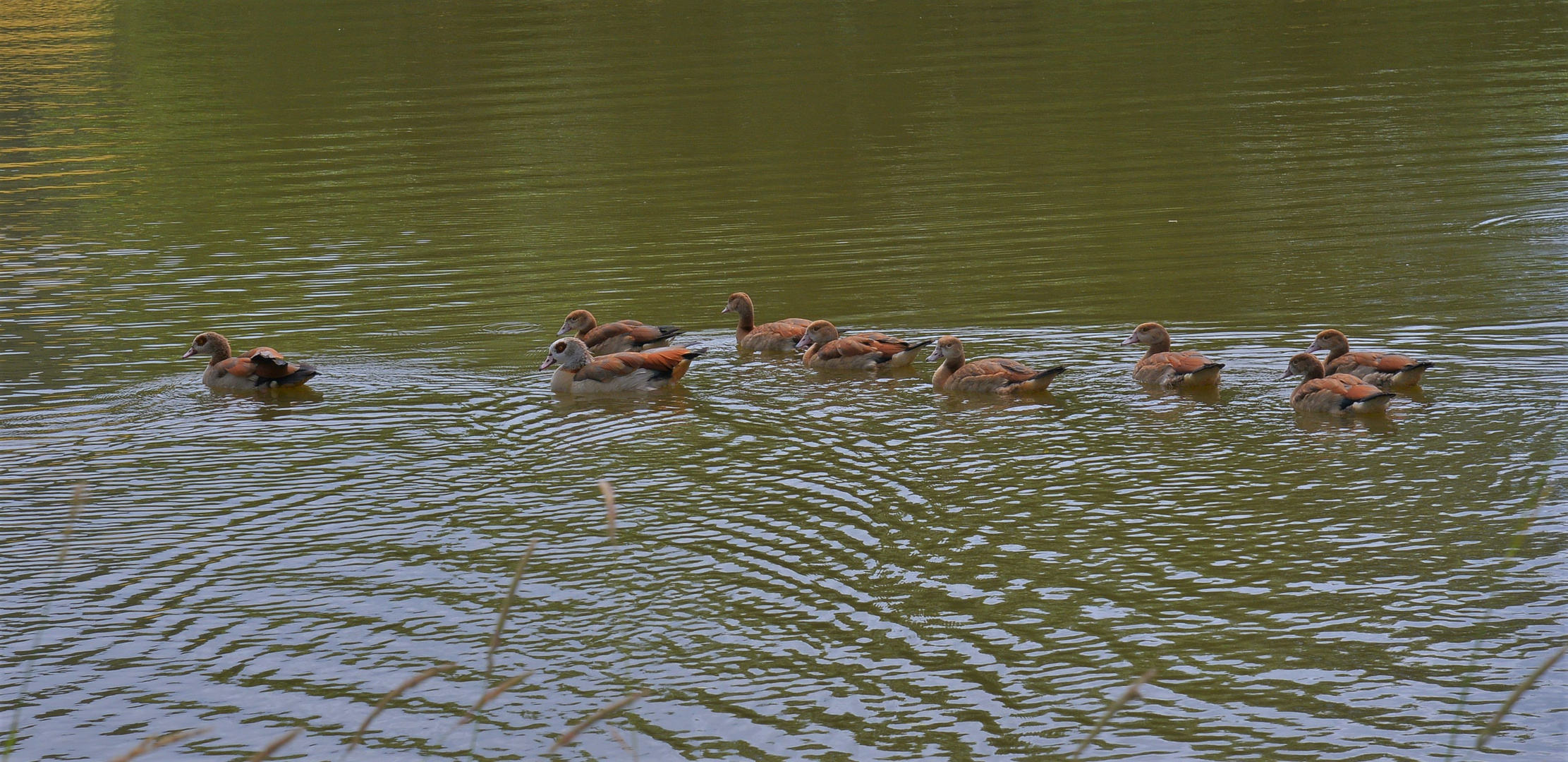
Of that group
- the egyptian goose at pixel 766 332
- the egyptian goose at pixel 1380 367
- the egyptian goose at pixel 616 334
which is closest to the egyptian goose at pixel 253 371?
the egyptian goose at pixel 616 334

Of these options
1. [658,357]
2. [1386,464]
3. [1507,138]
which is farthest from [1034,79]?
[1386,464]

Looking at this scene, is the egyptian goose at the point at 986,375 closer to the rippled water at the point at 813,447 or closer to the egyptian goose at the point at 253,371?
the rippled water at the point at 813,447

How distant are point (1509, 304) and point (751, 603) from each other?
9.39m

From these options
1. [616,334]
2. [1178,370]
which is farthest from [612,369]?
[1178,370]

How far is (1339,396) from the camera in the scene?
1191 cm

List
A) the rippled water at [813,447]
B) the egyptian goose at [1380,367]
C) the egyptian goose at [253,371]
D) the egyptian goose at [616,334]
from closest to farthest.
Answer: the rippled water at [813,447]
the egyptian goose at [1380,367]
the egyptian goose at [253,371]
the egyptian goose at [616,334]

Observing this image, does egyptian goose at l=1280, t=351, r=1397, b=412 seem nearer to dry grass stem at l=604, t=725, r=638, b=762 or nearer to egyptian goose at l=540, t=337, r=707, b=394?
egyptian goose at l=540, t=337, r=707, b=394

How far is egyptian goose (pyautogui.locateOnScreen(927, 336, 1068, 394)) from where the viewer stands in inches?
519

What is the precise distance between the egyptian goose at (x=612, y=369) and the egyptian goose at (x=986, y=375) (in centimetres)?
228

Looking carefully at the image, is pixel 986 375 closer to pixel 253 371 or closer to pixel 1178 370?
pixel 1178 370

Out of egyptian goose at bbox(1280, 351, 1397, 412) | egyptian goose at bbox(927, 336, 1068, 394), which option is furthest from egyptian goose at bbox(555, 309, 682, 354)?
egyptian goose at bbox(1280, 351, 1397, 412)

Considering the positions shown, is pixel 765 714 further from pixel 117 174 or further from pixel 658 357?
pixel 117 174

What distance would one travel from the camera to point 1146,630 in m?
8.30

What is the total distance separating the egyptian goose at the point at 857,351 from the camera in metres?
14.4
